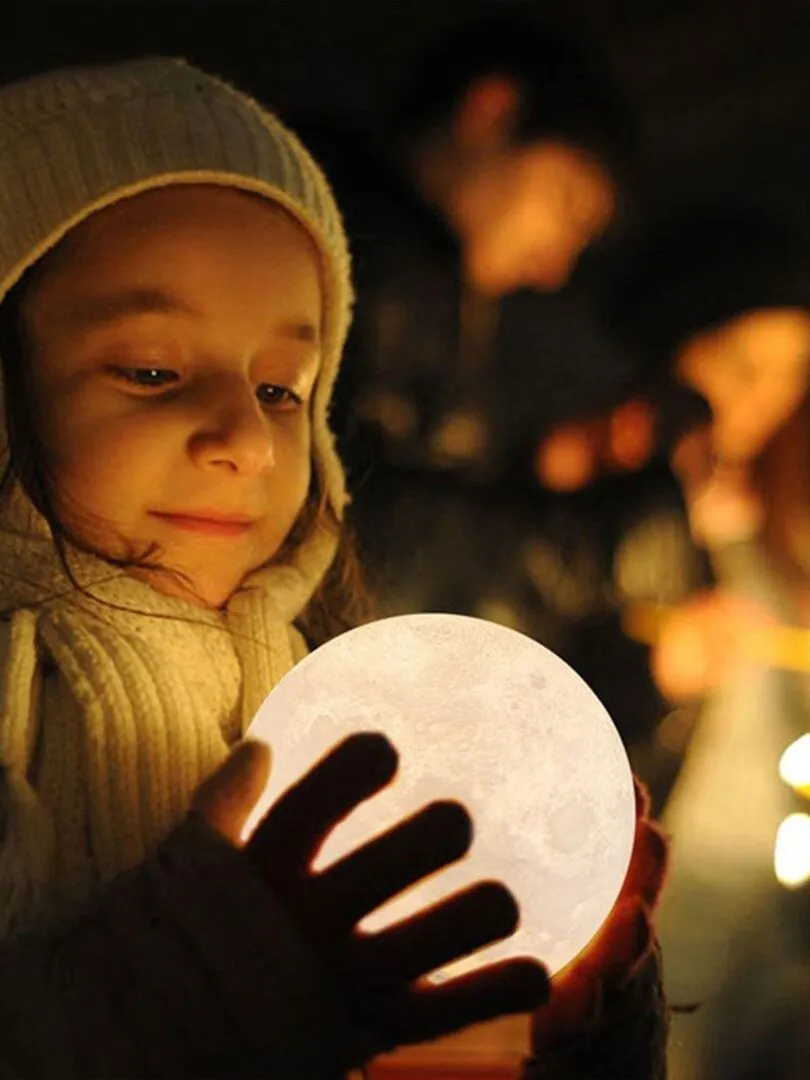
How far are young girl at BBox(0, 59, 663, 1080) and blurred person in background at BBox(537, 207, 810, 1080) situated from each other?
0.84 feet

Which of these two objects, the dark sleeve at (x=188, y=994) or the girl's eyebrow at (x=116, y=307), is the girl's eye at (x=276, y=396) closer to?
the girl's eyebrow at (x=116, y=307)

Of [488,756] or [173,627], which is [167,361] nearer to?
[173,627]

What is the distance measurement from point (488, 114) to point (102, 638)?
0.53m

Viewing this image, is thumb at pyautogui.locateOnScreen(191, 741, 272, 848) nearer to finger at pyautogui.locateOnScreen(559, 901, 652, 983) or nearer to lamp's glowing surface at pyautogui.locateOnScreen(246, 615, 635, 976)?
lamp's glowing surface at pyautogui.locateOnScreen(246, 615, 635, 976)

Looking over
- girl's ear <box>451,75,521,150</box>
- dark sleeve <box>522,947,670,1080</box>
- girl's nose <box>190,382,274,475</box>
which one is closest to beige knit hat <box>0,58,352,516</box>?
girl's nose <box>190,382,274,475</box>

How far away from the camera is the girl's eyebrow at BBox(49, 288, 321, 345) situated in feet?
2.38

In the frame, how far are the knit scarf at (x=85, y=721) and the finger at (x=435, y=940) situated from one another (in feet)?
0.50

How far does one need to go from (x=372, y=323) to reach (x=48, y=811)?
44 centimetres

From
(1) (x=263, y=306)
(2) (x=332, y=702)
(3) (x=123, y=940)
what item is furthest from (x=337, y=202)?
(3) (x=123, y=940)

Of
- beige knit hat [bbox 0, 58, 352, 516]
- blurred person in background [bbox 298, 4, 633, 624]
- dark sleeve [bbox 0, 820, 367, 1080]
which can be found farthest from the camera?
blurred person in background [bbox 298, 4, 633, 624]

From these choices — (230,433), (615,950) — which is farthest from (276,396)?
(615,950)

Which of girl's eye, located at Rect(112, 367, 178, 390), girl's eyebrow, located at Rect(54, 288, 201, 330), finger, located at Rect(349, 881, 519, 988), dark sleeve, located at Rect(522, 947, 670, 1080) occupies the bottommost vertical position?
dark sleeve, located at Rect(522, 947, 670, 1080)

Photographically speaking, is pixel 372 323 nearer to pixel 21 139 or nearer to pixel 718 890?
pixel 21 139

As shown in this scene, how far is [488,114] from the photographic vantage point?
0.99 metres
